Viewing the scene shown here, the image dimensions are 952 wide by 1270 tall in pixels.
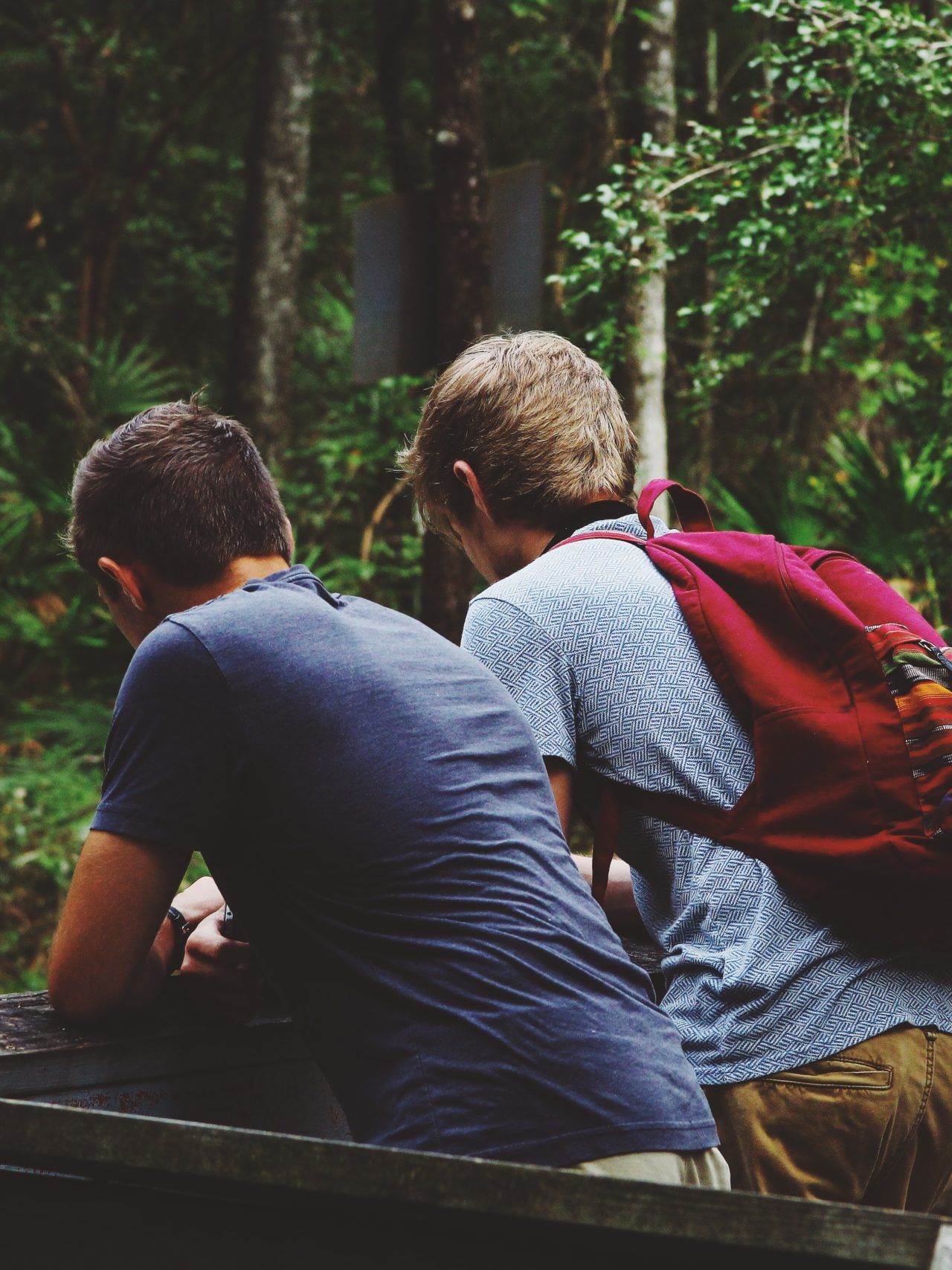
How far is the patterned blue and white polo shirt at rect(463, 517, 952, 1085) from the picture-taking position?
72.7 inches

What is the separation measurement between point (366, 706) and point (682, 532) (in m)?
0.68

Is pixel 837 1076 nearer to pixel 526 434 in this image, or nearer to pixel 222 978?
pixel 222 978

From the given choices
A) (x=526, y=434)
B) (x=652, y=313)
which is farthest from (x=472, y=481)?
(x=652, y=313)

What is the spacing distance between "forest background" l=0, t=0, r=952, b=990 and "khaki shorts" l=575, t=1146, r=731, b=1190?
1.64 metres

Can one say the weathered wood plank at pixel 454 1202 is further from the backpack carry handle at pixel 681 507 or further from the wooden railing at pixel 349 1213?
the backpack carry handle at pixel 681 507

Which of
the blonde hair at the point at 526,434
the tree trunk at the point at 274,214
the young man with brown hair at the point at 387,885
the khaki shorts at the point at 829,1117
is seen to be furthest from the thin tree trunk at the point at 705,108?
the young man with brown hair at the point at 387,885

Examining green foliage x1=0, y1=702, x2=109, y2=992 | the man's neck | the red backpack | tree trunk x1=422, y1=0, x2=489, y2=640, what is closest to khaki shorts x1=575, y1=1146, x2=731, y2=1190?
the red backpack

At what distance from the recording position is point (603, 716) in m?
1.96

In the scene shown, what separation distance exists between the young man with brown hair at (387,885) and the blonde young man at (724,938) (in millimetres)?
179

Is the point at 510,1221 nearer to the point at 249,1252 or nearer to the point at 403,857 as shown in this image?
the point at 249,1252

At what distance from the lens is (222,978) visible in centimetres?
191

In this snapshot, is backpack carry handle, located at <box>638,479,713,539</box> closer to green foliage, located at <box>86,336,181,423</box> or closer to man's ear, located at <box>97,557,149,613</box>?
man's ear, located at <box>97,557,149,613</box>

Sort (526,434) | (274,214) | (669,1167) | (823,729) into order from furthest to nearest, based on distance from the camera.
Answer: (274,214), (526,434), (823,729), (669,1167)

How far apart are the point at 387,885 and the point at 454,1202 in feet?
1.79
